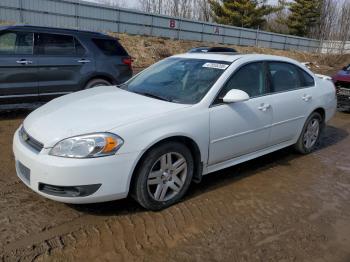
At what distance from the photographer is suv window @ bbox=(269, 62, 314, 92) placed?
502 cm

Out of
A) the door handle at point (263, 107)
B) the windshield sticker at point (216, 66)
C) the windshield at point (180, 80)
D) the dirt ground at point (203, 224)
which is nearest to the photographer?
the dirt ground at point (203, 224)

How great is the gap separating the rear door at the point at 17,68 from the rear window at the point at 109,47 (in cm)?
139

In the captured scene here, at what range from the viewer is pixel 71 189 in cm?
330

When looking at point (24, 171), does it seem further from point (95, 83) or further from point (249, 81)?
point (95, 83)

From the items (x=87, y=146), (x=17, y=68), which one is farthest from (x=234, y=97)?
(x=17, y=68)

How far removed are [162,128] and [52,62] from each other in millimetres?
4397

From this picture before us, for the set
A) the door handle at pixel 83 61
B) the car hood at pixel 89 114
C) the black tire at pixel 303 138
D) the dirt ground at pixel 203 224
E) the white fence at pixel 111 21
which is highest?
the white fence at pixel 111 21

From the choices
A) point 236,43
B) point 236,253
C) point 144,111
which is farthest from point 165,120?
point 236,43

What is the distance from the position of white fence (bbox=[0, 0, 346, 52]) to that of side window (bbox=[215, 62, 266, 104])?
17447mm

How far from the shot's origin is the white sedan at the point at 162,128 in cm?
330

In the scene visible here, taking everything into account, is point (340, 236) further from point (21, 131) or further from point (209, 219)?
point (21, 131)

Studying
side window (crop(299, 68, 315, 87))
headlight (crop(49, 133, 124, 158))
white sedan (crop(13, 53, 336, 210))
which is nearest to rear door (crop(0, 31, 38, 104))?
white sedan (crop(13, 53, 336, 210))

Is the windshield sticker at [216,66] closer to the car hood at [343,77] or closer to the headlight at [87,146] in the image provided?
the headlight at [87,146]

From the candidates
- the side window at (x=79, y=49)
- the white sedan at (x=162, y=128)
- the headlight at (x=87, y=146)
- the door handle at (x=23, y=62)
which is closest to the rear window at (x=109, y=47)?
the side window at (x=79, y=49)
